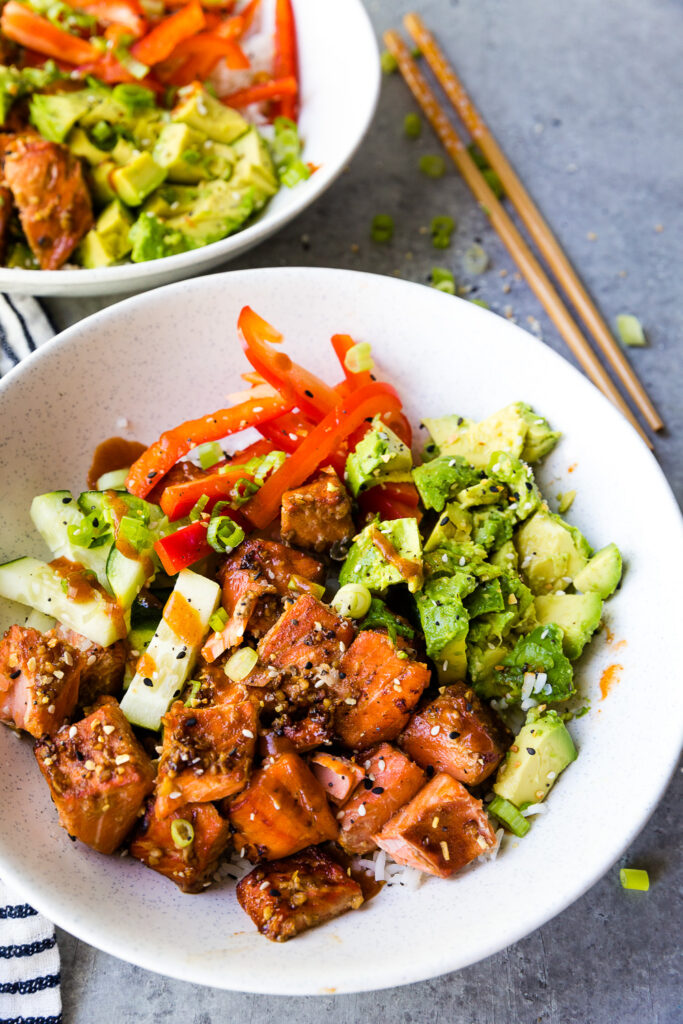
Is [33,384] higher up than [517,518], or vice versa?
[33,384]

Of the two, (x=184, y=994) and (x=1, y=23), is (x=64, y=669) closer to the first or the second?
(x=184, y=994)

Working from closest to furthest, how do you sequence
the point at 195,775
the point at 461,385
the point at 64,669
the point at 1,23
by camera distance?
the point at 195,775, the point at 64,669, the point at 461,385, the point at 1,23

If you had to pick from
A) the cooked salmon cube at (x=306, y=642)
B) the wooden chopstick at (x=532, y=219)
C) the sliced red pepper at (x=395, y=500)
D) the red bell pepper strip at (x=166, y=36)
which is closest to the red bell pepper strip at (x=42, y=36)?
the red bell pepper strip at (x=166, y=36)

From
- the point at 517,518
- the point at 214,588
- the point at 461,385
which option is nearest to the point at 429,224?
the point at 461,385

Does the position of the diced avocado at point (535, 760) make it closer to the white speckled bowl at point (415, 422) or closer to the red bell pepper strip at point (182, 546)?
the white speckled bowl at point (415, 422)

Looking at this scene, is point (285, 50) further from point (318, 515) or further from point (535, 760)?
point (535, 760)

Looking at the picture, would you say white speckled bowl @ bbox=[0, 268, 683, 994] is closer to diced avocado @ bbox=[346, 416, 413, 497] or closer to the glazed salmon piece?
diced avocado @ bbox=[346, 416, 413, 497]

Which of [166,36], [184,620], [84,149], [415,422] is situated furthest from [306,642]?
[166,36]
